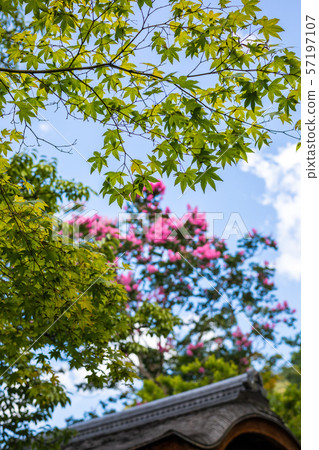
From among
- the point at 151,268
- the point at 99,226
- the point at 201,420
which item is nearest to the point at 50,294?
the point at 201,420

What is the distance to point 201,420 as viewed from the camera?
6473mm

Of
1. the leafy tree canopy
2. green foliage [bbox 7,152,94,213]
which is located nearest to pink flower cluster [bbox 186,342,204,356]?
the leafy tree canopy

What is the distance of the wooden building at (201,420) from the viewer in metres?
6.40

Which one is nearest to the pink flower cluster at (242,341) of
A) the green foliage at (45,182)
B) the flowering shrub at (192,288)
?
the flowering shrub at (192,288)

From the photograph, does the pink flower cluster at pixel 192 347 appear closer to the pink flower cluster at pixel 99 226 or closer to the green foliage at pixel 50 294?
the pink flower cluster at pixel 99 226

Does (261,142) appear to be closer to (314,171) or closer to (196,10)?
(314,171)

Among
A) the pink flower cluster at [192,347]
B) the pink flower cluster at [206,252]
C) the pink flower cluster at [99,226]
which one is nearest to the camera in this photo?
the pink flower cluster at [99,226]

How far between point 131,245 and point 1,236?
690cm

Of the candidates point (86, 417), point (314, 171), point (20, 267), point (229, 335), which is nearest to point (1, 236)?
point (20, 267)

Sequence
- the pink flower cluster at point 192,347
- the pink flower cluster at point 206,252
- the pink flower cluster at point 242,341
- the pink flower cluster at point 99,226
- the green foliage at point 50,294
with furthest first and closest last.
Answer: the pink flower cluster at point 242,341 → the pink flower cluster at point 192,347 → the pink flower cluster at point 206,252 → the pink flower cluster at point 99,226 → the green foliage at point 50,294

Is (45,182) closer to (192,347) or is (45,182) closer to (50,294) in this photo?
(50,294)

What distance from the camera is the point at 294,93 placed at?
3.75 metres

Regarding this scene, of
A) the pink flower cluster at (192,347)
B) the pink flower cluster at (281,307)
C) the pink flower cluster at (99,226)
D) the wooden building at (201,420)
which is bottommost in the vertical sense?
the wooden building at (201,420)

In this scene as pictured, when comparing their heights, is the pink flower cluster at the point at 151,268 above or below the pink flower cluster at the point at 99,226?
below
